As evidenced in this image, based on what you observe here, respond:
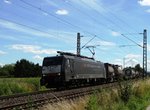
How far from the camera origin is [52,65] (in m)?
32.6

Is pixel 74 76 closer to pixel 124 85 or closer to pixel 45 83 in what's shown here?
pixel 45 83

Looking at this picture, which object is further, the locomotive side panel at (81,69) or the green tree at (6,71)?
the green tree at (6,71)

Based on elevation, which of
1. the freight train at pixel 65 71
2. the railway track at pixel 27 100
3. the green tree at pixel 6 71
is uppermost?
the green tree at pixel 6 71

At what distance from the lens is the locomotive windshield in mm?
32125

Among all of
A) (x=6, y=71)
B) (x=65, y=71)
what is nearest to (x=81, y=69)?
(x=65, y=71)

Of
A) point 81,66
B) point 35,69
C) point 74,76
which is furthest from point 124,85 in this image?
point 35,69

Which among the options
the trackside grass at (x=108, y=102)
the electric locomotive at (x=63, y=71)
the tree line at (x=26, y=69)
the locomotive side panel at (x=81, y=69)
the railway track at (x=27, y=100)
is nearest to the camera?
the trackside grass at (x=108, y=102)

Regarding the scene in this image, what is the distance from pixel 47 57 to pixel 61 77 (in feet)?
10.2

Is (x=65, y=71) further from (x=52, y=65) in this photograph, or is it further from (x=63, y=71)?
(x=52, y=65)

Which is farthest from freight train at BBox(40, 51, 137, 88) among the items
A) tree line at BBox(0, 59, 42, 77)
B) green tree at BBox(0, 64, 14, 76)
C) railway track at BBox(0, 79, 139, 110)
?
green tree at BBox(0, 64, 14, 76)

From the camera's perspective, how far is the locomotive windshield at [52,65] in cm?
3212

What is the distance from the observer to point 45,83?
105 feet

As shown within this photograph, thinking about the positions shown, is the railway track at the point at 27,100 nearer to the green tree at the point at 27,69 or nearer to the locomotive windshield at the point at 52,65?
the locomotive windshield at the point at 52,65

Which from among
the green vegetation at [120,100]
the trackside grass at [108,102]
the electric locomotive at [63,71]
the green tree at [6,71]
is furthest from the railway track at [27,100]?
the green tree at [6,71]
